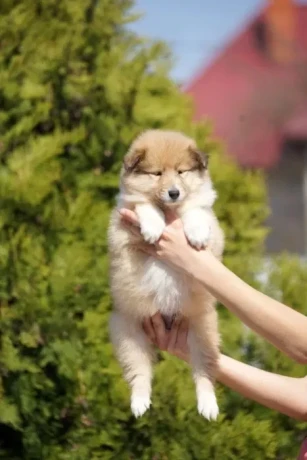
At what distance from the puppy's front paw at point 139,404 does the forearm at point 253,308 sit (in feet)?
1.25

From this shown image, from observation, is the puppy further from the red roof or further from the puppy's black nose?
the red roof

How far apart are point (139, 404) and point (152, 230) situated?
535 millimetres

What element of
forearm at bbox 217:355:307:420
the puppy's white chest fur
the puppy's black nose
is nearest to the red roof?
forearm at bbox 217:355:307:420

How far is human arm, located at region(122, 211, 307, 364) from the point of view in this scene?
2328mm

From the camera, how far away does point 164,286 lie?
2.39 metres

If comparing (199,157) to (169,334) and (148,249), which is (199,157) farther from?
(169,334)

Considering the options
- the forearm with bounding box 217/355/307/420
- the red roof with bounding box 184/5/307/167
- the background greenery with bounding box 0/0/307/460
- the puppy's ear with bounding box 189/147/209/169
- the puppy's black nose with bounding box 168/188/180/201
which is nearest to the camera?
the puppy's black nose with bounding box 168/188/180/201

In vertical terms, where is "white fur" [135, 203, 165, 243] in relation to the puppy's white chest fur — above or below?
above

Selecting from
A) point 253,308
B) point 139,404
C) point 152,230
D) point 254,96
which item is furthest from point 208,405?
point 254,96

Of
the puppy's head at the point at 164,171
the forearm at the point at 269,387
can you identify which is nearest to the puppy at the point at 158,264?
the puppy's head at the point at 164,171

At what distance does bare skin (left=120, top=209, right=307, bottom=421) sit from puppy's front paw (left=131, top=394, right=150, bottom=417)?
0.20 meters

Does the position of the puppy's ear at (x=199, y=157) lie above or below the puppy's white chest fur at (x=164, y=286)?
above

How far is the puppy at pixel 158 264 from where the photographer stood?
2.33 meters

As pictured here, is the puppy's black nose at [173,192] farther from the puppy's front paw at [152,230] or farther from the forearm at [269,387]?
the forearm at [269,387]
